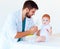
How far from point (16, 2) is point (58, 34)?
430 millimetres

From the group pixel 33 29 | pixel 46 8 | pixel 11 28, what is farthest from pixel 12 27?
pixel 46 8

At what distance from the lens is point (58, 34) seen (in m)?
1.25

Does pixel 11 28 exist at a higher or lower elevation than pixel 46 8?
lower

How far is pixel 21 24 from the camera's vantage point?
100cm

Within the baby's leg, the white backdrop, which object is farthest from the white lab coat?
the white backdrop

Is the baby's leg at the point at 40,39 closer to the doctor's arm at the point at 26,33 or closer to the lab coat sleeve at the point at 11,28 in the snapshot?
the doctor's arm at the point at 26,33

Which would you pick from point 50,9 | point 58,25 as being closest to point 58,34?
point 58,25

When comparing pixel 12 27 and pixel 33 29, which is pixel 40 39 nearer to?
pixel 33 29

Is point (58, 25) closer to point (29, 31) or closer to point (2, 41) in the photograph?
point (29, 31)

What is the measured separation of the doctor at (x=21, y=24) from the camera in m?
0.96

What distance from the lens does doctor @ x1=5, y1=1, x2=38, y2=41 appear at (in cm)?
96

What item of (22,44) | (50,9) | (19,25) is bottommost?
(22,44)

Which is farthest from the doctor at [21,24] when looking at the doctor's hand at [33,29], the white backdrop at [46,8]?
the white backdrop at [46,8]

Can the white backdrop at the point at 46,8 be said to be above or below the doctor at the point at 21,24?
above
